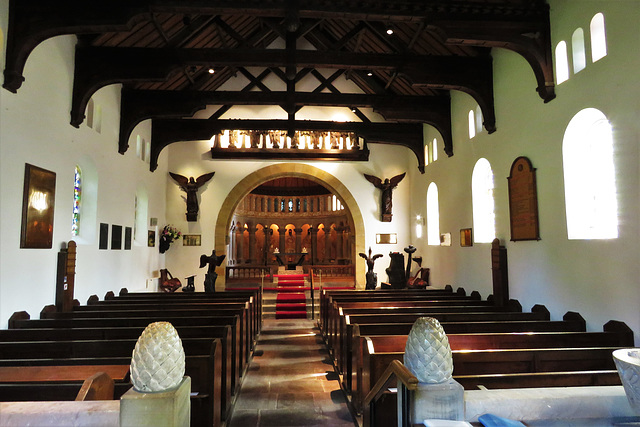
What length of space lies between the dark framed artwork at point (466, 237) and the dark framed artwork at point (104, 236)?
6902 mm

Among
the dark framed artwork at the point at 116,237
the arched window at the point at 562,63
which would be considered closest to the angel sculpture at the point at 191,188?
the dark framed artwork at the point at 116,237

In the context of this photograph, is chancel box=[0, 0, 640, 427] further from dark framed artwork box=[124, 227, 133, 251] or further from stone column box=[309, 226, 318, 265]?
stone column box=[309, 226, 318, 265]

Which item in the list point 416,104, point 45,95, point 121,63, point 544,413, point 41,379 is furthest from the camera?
point 416,104

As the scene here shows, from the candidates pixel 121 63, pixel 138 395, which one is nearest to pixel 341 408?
pixel 138 395

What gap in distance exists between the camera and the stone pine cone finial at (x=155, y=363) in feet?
5.67

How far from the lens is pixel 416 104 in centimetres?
915

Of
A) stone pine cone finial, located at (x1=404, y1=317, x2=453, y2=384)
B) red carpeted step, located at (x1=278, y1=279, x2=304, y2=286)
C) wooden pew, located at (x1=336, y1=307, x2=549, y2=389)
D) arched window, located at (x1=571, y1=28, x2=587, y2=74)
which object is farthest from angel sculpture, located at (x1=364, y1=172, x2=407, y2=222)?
stone pine cone finial, located at (x1=404, y1=317, x2=453, y2=384)

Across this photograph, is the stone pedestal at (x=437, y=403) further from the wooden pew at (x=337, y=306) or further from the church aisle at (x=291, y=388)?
the wooden pew at (x=337, y=306)

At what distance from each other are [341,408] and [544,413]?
2646mm

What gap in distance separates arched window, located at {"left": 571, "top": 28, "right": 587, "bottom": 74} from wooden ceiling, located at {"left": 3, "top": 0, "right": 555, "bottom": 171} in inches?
16.8

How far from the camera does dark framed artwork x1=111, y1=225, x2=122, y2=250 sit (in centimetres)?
781

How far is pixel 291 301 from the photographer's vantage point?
33.9 ft

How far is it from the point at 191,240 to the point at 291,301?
11.2 feet

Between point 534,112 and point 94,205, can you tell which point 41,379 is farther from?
point 534,112
